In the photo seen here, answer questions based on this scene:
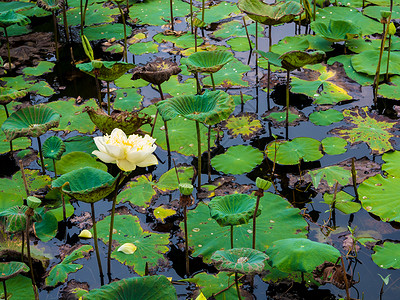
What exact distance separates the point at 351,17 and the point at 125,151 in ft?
13.9

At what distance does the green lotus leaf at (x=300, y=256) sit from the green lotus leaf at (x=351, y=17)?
3572mm

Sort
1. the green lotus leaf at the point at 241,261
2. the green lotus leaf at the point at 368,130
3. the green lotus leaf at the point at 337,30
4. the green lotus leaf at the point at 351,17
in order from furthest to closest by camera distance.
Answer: the green lotus leaf at the point at 351,17 < the green lotus leaf at the point at 337,30 < the green lotus leaf at the point at 368,130 < the green lotus leaf at the point at 241,261

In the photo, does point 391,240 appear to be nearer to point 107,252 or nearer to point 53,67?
point 107,252

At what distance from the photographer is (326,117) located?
418 cm

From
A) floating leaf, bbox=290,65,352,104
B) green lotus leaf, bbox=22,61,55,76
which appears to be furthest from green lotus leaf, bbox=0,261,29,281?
green lotus leaf, bbox=22,61,55,76

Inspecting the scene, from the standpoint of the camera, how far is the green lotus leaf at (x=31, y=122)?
10.8 feet

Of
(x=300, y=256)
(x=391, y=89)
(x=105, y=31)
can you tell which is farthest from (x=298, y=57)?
(x=105, y=31)

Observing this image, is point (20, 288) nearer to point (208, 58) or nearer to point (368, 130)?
point (208, 58)

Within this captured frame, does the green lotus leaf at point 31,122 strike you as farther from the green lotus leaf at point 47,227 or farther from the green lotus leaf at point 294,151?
the green lotus leaf at point 294,151

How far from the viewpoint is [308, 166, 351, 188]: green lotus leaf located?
3443mm

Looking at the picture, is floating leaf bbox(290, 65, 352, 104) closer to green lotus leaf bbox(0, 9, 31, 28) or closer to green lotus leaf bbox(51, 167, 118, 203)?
green lotus leaf bbox(51, 167, 118, 203)

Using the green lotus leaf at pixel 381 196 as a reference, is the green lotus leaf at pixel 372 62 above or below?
above

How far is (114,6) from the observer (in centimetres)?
659

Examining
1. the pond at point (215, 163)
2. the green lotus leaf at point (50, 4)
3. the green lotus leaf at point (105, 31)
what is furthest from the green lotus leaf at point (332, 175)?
the green lotus leaf at point (105, 31)
